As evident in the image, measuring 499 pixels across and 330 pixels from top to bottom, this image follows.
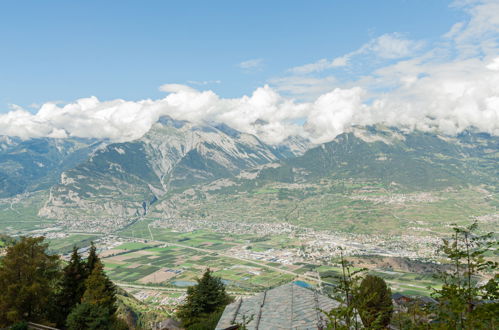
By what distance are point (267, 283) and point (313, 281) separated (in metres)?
18.2

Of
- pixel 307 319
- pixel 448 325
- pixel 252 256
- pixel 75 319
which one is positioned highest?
pixel 448 325

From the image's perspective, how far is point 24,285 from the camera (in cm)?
2647

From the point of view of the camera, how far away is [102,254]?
19400cm

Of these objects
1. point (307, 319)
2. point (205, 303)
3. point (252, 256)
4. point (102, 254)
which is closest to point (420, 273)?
point (252, 256)

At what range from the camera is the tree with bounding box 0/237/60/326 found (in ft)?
85.3

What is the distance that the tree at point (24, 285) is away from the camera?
26000 millimetres

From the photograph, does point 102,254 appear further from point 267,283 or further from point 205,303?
point 205,303

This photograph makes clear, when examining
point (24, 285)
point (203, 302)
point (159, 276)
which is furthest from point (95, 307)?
point (159, 276)

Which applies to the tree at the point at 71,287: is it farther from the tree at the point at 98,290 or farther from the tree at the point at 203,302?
the tree at the point at 203,302

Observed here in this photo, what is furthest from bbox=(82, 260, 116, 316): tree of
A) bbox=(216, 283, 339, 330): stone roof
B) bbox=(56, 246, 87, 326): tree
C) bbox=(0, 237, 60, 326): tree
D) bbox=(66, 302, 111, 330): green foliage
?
bbox=(216, 283, 339, 330): stone roof

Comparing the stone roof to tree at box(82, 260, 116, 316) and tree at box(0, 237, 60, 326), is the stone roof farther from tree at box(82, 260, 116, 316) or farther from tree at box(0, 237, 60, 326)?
tree at box(0, 237, 60, 326)

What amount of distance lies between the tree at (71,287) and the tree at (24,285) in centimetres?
147

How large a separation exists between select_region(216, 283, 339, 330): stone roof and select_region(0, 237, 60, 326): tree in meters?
18.4

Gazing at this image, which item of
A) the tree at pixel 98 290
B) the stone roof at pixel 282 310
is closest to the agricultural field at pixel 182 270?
the tree at pixel 98 290
